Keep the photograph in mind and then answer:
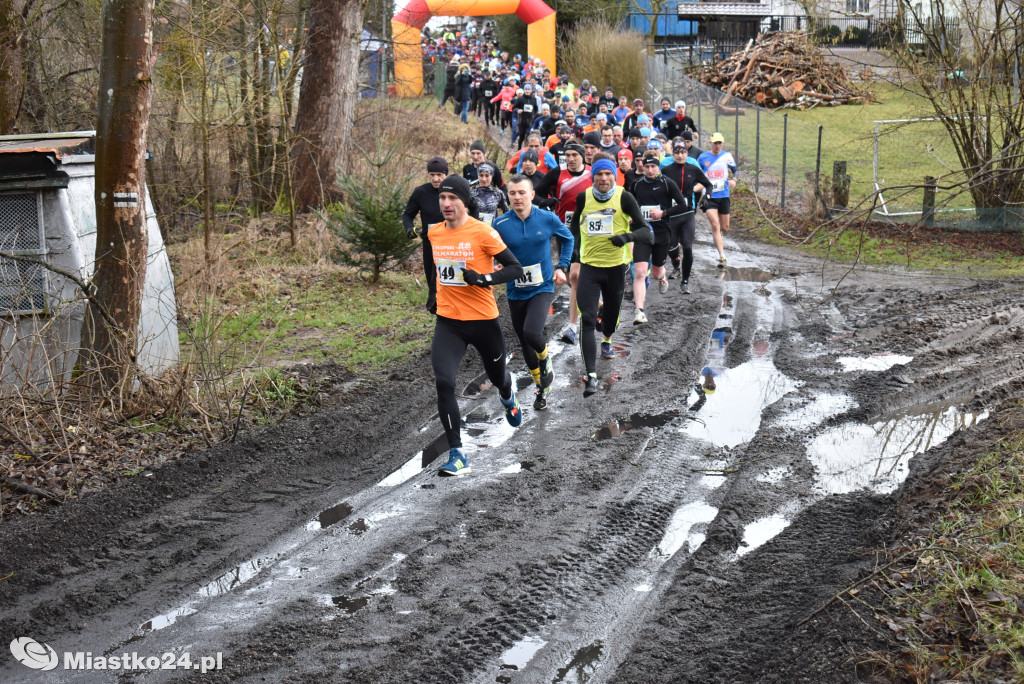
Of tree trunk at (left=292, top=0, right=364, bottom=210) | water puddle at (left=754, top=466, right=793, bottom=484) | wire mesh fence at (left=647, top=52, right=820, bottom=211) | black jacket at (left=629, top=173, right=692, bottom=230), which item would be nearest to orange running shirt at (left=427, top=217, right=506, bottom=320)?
water puddle at (left=754, top=466, right=793, bottom=484)

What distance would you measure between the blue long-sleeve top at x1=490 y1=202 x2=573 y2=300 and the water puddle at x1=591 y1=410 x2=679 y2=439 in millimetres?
1526

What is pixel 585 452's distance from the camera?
7.87 metres

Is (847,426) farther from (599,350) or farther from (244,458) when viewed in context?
(244,458)

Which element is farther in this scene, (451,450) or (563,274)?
(563,274)

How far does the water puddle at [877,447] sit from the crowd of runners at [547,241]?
2512mm

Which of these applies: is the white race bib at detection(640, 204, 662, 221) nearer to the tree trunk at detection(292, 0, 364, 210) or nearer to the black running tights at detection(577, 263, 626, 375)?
the black running tights at detection(577, 263, 626, 375)

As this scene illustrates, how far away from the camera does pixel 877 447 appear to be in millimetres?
7855

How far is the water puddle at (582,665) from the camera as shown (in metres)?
4.66

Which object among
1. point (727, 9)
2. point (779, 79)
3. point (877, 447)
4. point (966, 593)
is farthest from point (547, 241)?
point (727, 9)

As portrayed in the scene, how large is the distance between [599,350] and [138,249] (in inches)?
206

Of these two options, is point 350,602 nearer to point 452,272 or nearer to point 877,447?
point 452,272

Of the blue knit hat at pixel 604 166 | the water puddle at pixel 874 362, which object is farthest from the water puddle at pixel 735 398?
the blue knit hat at pixel 604 166

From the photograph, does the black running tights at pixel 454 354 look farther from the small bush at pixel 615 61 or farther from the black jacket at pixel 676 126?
the small bush at pixel 615 61

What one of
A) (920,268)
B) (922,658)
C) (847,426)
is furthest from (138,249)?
(920,268)
